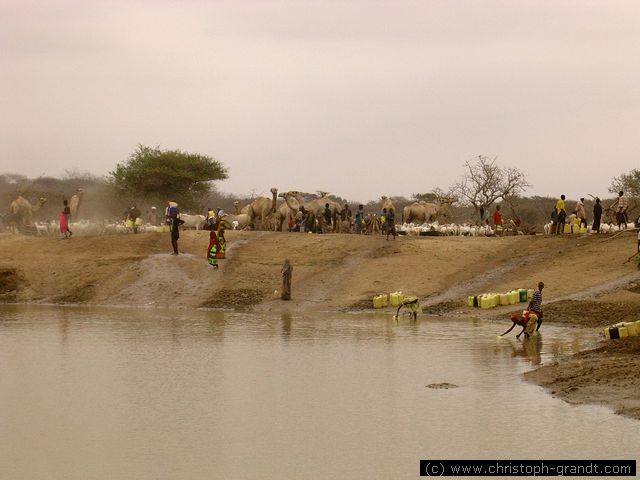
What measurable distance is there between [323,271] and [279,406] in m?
21.0

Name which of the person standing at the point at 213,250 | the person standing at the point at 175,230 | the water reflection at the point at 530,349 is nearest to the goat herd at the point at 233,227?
the person standing at the point at 175,230

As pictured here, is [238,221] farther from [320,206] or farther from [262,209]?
[320,206]

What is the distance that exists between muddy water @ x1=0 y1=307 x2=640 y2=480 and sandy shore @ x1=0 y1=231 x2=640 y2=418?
253 inches

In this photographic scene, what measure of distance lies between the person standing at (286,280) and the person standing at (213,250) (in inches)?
152

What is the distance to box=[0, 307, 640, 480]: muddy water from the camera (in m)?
14.3

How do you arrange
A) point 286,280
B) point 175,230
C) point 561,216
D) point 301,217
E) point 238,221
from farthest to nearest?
1. point 238,221
2. point 301,217
3. point 561,216
4. point 175,230
5. point 286,280

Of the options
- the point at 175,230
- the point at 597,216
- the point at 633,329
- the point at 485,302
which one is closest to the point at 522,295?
the point at 485,302

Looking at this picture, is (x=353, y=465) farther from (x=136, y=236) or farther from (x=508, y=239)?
(x=136, y=236)

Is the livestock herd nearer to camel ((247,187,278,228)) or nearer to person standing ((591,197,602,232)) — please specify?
camel ((247,187,278,228))

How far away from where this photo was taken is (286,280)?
116ft

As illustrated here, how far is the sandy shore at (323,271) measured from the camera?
1331 inches

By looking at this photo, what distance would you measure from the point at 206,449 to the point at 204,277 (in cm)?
2383

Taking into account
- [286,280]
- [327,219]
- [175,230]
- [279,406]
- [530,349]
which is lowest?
[279,406]

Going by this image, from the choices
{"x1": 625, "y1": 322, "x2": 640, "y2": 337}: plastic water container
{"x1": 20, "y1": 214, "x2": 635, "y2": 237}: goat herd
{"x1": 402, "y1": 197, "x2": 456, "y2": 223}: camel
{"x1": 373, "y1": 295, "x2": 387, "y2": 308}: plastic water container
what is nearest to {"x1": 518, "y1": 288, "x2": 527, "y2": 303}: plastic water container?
{"x1": 373, "y1": 295, "x2": 387, "y2": 308}: plastic water container
